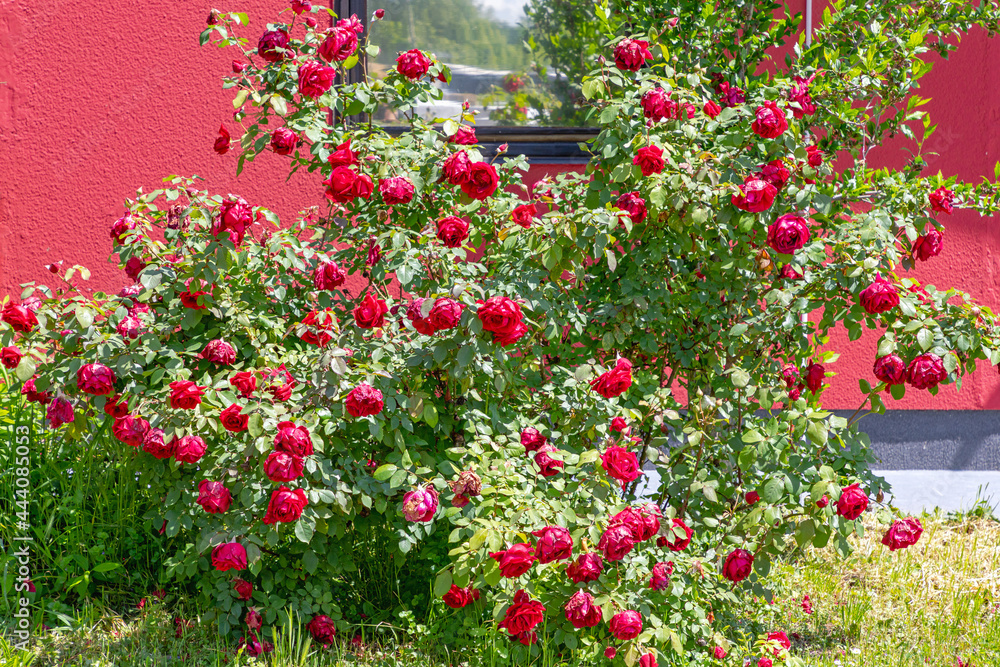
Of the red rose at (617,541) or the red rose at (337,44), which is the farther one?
the red rose at (337,44)

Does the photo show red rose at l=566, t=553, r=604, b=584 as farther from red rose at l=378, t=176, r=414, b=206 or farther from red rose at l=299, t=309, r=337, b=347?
red rose at l=378, t=176, r=414, b=206

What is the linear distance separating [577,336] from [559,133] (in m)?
1.59

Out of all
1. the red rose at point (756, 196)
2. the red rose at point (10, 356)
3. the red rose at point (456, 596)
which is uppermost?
the red rose at point (756, 196)

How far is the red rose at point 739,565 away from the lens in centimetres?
216

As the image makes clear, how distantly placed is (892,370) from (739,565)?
0.70 m

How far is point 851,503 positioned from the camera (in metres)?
1.99

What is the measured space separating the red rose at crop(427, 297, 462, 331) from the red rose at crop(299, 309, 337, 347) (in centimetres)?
49

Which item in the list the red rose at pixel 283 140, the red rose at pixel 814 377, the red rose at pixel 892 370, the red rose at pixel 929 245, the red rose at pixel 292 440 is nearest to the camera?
the red rose at pixel 292 440

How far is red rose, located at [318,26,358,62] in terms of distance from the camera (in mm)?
2234

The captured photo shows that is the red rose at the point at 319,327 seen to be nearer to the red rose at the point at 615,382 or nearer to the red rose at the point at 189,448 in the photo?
the red rose at the point at 189,448

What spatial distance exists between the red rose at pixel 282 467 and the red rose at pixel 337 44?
1.20m

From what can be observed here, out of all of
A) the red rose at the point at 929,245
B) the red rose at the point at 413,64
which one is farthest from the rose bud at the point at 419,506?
the red rose at the point at 929,245

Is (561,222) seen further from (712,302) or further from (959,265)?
(959,265)

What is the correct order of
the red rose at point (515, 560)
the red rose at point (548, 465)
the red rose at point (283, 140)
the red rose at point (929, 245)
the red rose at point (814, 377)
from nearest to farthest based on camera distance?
1. the red rose at point (515, 560)
2. the red rose at point (548, 465)
3. the red rose at point (283, 140)
4. the red rose at point (929, 245)
5. the red rose at point (814, 377)
